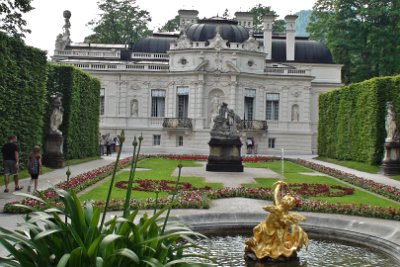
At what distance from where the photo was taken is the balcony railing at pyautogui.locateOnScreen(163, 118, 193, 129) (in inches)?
1987

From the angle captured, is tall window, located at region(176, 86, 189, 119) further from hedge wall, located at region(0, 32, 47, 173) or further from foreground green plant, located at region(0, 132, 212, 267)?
foreground green plant, located at region(0, 132, 212, 267)

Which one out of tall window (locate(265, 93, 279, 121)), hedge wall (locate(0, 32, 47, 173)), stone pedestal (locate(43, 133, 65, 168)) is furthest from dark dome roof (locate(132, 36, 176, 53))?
hedge wall (locate(0, 32, 47, 173))

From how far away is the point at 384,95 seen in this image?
33062 mm

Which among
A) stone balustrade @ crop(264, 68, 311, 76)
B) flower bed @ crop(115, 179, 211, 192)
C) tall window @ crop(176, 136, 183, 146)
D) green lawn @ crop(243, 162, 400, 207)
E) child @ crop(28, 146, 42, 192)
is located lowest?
green lawn @ crop(243, 162, 400, 207)

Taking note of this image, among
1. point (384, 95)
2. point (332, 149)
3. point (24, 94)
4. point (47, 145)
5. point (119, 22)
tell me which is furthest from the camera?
point (119, 22)

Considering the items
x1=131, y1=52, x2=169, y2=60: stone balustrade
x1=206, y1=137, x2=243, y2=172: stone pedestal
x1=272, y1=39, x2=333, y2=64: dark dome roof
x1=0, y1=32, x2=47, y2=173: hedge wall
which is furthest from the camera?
x1=272, y1=39, x2=333, y2=64: dark dome roof

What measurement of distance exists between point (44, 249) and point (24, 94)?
20645mm

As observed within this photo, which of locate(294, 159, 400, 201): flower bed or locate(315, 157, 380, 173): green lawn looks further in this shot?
locate(315, 157, 380, 173): green lawn

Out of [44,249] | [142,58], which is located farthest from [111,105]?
[44,249]

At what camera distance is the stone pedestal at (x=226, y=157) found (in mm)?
27984

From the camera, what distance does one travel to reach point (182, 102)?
52.3m

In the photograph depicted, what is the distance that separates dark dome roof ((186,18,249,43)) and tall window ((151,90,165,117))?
6.19 metres

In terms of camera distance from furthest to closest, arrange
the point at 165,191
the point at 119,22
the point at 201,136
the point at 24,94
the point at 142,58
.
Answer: the point at 119,22, the point at 142,58, the point at 201,136, the point at 24,94, the point at 165,191

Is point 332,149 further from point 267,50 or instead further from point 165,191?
point 165,191
